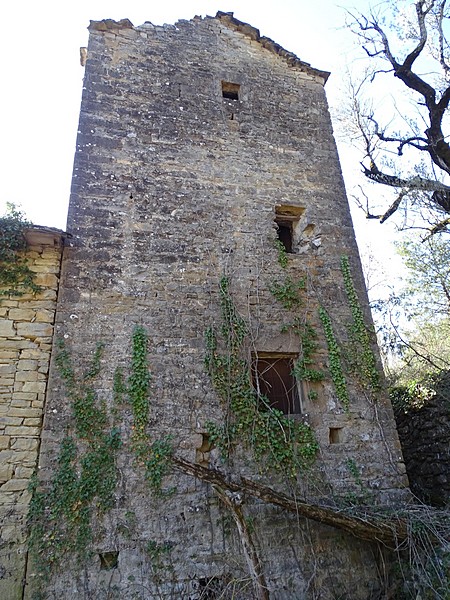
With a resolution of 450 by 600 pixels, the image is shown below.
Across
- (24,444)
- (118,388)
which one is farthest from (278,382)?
(24,444)

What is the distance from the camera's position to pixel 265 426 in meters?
5.21

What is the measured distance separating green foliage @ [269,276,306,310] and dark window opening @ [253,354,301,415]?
73 centimetres

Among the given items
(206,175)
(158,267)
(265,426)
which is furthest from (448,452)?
(206,175)

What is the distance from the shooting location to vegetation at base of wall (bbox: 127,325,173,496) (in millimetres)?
4691

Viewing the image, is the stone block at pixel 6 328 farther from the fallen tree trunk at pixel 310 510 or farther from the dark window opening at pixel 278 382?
the dark window opening at pixel 278 382

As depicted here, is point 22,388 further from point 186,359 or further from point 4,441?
point 186,359

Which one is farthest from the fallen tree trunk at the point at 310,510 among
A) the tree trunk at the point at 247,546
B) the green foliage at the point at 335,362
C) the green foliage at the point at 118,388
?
the green foliage at the point at 335,362

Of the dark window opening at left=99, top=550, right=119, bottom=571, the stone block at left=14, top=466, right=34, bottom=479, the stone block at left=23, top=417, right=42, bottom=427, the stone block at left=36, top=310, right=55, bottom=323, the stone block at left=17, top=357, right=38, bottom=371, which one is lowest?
the dark window opening at left=99, top=550, right=119, bottom=571

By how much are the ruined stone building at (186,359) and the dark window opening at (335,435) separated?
3 centimetres

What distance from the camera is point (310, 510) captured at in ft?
15.0

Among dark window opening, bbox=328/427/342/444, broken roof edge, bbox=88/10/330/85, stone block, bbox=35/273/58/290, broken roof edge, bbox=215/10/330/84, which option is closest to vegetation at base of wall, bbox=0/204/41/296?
stone block, bbox=35/273/58/290

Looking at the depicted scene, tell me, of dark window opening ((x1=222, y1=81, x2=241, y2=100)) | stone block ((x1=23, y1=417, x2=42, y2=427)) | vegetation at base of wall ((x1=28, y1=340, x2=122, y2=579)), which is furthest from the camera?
dark window opening ((x1=222, y1=81, x2=241, y2=100))

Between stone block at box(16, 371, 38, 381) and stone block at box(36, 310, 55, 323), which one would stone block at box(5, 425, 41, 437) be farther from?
stone block at box(36, 310, 55, 323)

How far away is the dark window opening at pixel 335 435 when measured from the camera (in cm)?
546
